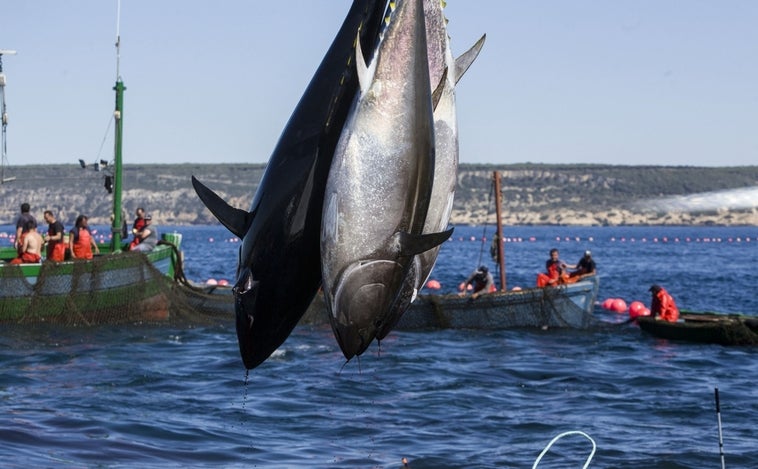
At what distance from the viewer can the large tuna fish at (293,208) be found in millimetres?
4605

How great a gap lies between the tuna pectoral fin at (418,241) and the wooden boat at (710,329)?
26209 millimetres

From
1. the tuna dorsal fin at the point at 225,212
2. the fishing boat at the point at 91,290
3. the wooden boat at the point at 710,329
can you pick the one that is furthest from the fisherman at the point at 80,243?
the tuna dorsal fin at the point at 225,212

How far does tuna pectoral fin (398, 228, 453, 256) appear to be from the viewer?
13.9ft

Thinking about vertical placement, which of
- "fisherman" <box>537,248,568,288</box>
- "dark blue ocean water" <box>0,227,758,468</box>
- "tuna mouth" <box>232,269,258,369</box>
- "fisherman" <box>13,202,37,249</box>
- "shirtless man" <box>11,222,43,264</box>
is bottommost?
"dark blue ocean water" <box>0,227,758,468</box>

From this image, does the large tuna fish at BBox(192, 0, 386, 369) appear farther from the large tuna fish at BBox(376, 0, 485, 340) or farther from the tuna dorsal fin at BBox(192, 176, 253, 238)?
the large tuna fish at BBox(376, 0, 485, 340)

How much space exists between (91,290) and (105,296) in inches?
17.6

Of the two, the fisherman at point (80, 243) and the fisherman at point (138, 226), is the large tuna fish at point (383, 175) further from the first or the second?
the fisherman at point (138, 226)

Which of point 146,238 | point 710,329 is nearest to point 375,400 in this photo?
point 710,329

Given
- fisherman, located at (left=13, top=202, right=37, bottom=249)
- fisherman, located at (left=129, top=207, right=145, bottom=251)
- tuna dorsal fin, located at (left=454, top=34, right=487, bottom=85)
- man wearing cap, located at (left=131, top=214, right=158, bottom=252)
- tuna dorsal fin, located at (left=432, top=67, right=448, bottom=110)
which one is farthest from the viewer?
fisherman, located at (left=129, top=207, right=145, bottom=251)

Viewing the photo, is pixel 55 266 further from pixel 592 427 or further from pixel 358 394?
pixel 592 427

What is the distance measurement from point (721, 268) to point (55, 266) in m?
68.4

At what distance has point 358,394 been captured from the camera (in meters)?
21.2

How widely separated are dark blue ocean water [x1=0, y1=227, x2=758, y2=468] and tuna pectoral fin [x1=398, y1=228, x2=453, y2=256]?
27.3ft

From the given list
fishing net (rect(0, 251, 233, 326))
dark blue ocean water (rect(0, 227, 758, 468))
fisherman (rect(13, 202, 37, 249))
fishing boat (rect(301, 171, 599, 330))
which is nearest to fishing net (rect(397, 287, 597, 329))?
fishing boat (rect(301, 171, 599, 330))
